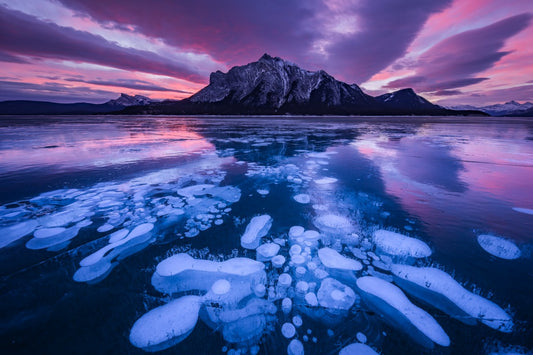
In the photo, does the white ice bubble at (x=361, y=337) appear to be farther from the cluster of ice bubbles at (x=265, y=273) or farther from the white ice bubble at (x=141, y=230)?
the white ice bubble at (x=141, y=230)

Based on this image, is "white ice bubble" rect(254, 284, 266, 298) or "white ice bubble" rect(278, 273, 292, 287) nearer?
"white ice bubble" rect(254, 284, 266, 298)

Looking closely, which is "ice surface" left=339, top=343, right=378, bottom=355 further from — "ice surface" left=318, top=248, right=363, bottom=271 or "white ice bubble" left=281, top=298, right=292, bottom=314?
"ice surface" left=318, top=248, right=363, bottom=271

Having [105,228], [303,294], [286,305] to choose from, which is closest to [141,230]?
[105,228]

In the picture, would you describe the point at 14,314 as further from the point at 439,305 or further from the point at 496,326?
the point at 496,326

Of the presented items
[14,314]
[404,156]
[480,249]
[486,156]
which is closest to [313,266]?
[480,249]

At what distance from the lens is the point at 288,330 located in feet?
7.54

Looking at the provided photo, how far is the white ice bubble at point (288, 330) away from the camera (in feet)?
7.38

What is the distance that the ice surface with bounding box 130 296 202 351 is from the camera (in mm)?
2225

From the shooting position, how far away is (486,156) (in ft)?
37.4

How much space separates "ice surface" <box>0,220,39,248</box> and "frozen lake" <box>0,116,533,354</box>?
0.03 metres

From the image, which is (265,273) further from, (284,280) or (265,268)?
(284,280)

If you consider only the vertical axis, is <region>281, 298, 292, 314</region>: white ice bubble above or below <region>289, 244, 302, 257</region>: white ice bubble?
above

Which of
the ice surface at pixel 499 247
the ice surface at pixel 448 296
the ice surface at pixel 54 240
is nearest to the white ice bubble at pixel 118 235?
the ice surface at pixel 54 240

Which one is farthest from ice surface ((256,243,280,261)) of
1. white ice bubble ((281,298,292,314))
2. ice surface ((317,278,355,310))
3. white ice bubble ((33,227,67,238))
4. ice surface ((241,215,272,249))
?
white ice bubble ((33,227,67,238))
